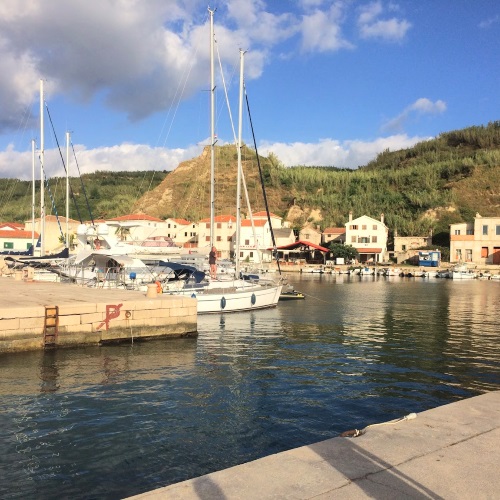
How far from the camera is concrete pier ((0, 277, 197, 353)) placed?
16.4 metres

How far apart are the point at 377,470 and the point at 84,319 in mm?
13990

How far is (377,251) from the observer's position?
293ft

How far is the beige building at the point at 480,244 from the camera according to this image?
81.9 m

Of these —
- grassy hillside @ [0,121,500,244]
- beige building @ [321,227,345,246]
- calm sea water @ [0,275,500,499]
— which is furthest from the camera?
grassy hillside @ [0,121,500,244]

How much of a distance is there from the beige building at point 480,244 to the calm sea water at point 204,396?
210 feet

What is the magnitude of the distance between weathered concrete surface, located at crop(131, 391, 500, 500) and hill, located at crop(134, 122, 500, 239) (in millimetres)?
95753

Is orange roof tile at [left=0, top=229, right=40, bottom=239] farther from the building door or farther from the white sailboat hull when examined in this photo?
the building door

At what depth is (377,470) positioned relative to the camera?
5.86 meters

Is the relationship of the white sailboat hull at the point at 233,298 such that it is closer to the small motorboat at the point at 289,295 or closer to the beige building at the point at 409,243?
the small motorboat at the point at 289,295

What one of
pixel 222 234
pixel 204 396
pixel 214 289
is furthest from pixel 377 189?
pixel 204 396

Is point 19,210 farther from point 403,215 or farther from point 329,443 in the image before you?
point 329,443

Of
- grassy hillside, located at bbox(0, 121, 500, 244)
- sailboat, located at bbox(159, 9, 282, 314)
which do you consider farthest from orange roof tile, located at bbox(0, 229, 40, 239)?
sailboat, located at bbox(159, 9, 282, 314)

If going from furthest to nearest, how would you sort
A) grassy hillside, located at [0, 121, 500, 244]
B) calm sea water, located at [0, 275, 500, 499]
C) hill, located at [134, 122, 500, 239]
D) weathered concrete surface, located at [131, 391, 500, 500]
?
grassy hillside, located at [0, 121, 500, 244] → hill, located at [134, 122, 500, 239] → calm sea water, located at [0, 275, 500, 499] → weathered concrete surface, located at [131, 391, 500, 500]

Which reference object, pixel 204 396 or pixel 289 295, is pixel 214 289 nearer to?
pixel 289 295
